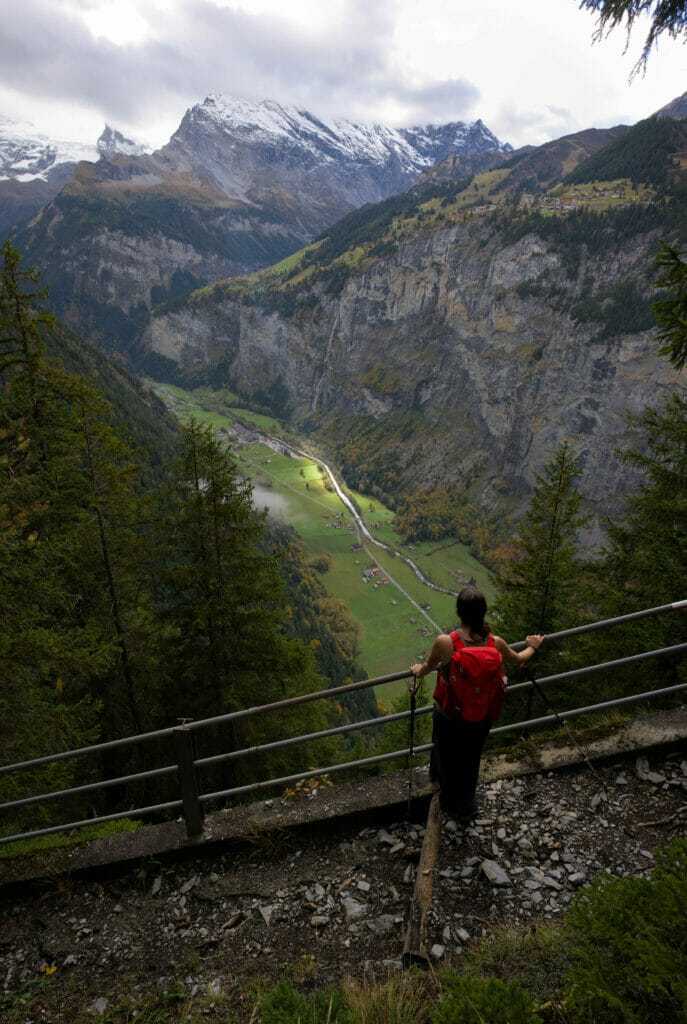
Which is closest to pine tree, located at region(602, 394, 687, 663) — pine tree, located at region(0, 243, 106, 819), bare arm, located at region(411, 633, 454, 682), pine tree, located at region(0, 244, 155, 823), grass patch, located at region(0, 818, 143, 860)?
bare arm, located at region(411, 633, 454, 682)

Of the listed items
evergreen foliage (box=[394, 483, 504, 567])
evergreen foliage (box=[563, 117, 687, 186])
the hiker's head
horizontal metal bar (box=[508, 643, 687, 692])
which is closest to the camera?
the hiker's head

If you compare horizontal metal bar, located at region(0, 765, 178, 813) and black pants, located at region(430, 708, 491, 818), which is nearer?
black pants, located at region(430, 708, 491, 818)

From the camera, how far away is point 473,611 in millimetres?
4316

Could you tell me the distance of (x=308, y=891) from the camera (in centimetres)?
489

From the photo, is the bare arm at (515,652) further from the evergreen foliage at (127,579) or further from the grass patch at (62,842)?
the evergreen foliage at (127,579)

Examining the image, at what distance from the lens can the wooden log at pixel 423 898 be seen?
3.95 metres

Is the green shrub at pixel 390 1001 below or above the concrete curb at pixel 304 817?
above

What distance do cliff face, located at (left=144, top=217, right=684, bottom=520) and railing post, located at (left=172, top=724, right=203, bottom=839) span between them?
12113cm

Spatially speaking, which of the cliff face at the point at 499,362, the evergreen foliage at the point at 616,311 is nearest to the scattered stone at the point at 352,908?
the cliff face at the point at 499,362

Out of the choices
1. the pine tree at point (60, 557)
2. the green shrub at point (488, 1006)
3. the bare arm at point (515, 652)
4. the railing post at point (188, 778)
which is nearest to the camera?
the green shrub at point (488, 1006)

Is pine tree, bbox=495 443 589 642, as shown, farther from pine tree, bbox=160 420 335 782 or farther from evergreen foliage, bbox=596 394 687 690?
pine tree, bbox=160 420 335 782

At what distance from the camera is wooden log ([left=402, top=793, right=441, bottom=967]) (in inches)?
155

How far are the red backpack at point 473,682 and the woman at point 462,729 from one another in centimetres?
5

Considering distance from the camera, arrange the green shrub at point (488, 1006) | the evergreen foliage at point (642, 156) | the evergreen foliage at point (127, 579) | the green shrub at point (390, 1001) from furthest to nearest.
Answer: the evergreen foliage at point (642, 156)
the evergreen foliage at point (127, 579)
the green shrub at point (390, 1001)
the green shrub at point (488, 1006)
